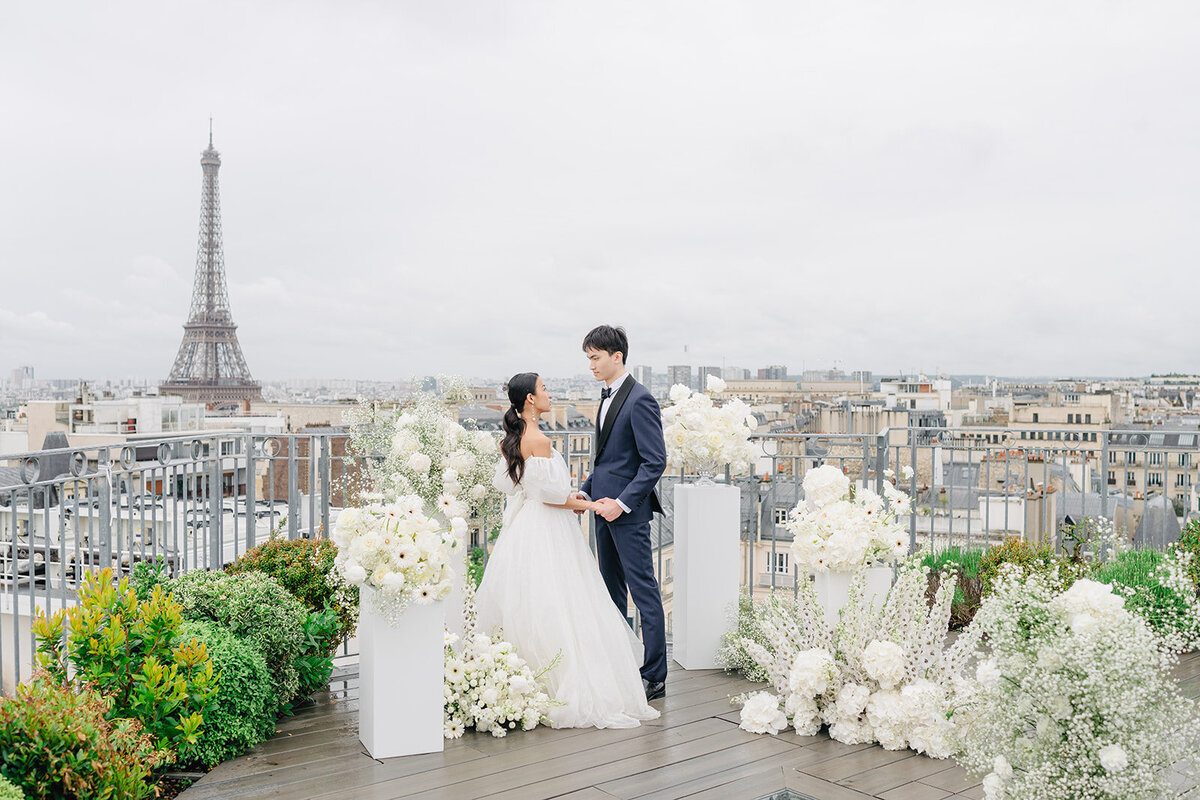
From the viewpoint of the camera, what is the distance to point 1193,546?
259 inches

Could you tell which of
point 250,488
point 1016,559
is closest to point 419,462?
point 250,488

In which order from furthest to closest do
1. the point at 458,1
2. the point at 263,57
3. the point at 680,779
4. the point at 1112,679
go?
the point at 263,57 < the point at 458,1 < the point at 680,779 < the point at 1112,679

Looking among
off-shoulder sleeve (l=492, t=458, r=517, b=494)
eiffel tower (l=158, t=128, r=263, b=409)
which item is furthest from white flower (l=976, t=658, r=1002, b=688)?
eiffel tower (l=158, t=128, r=263, b=409)

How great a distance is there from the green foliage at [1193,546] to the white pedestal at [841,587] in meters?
2.82

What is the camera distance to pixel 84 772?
2947 mm

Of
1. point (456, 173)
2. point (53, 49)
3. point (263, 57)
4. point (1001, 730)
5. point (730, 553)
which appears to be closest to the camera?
point (1001, 730)

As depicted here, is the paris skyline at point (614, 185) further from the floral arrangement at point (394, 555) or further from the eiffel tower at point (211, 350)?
the floral arrangement at point (394, 555)

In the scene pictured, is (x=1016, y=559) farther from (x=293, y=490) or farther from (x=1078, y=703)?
(x=293, y=490)

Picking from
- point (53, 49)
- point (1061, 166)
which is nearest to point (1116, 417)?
point (1061, 166)

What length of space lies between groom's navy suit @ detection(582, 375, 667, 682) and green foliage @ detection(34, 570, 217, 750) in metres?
2.11

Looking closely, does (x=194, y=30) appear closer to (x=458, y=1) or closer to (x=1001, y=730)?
(x=458, y=1)

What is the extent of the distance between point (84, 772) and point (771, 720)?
2.93 meters

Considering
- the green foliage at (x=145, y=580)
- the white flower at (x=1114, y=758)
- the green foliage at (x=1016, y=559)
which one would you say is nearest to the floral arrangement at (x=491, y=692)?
the green foliage at (x=145, y=580)

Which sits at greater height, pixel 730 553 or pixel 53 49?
pixel 53 49
